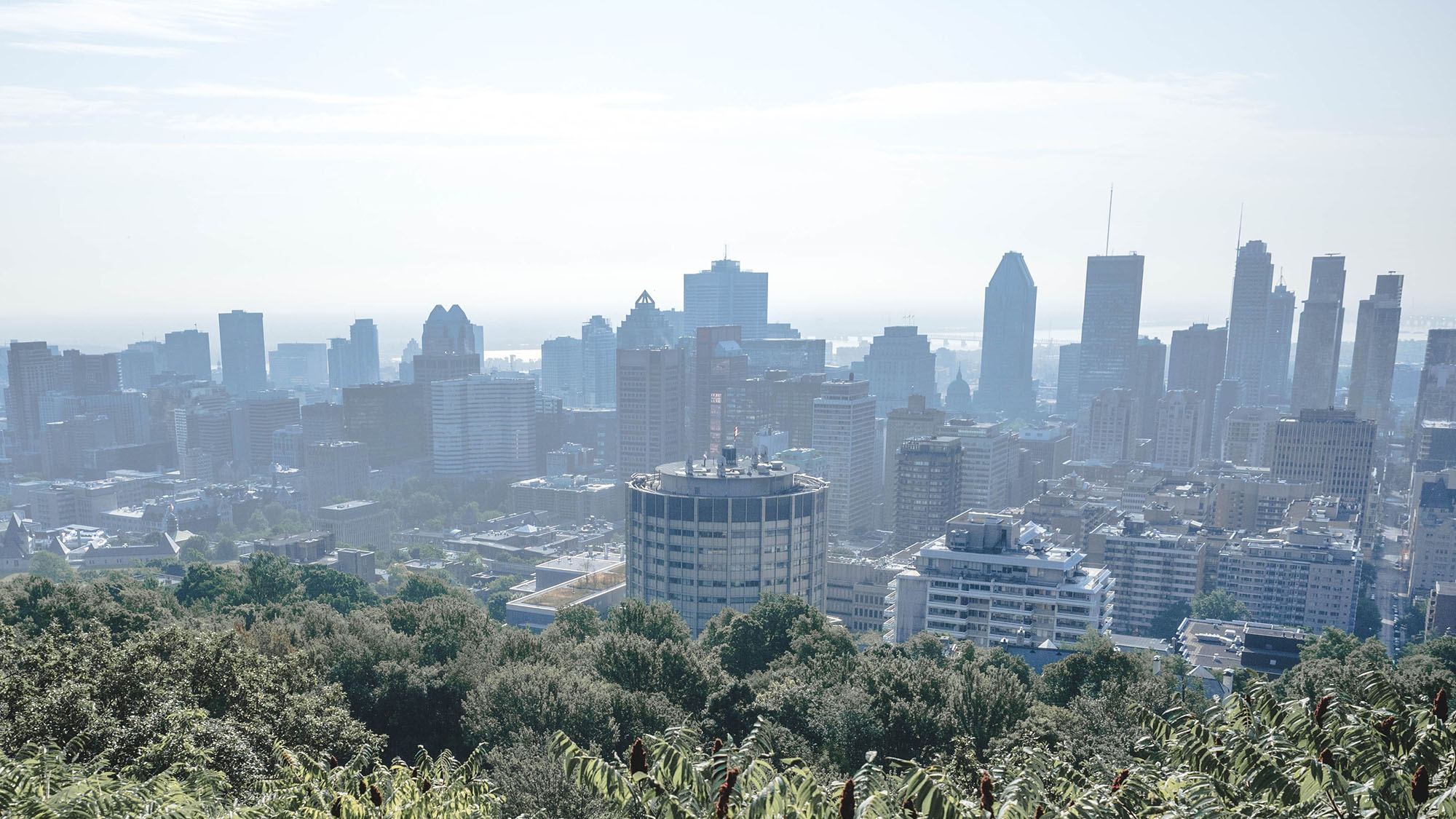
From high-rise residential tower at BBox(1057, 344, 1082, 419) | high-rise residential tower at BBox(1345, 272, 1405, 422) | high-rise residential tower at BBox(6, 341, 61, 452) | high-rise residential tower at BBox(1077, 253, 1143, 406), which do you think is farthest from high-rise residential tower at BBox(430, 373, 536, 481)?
high-rise residential tower at BBox(1345, 272, 1405, 422)

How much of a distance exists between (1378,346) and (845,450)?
237ft

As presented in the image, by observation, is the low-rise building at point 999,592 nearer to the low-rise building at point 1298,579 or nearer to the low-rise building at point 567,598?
the low-rise building at point 567,598

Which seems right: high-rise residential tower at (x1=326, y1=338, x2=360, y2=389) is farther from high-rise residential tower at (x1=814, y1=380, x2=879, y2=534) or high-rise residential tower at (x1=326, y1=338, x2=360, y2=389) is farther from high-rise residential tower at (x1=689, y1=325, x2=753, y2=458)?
high-rise residential tower at (x1=814, y1=380, x2=879, y2=534)

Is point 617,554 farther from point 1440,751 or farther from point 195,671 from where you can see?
point 1440,751

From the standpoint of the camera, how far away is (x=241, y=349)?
480ft

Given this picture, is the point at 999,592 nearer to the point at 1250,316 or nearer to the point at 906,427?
the point at 906,427

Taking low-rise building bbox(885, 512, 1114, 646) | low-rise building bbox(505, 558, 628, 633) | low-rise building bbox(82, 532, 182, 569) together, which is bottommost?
low-rise building bbox(82, 532, 182, 569)

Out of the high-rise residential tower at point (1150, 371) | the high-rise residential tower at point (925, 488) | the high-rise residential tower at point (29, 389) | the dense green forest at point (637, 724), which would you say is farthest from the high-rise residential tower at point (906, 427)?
the high-rise residential tower at point (29, 389)

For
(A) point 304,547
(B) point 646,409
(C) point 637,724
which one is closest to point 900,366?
(B) point 646,409

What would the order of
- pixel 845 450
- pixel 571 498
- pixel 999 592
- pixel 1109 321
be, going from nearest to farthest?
Answer: pixel 999 592, pixel 845 450, pixel 571 498, pixel 1109 321

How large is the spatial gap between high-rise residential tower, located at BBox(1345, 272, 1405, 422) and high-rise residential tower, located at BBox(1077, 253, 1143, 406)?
A: 26.7m

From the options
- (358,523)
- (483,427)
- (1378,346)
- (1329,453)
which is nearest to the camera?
(1329,453)

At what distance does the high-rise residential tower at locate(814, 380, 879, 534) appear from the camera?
8362 cm

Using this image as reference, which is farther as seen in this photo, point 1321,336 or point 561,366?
point 561,366
